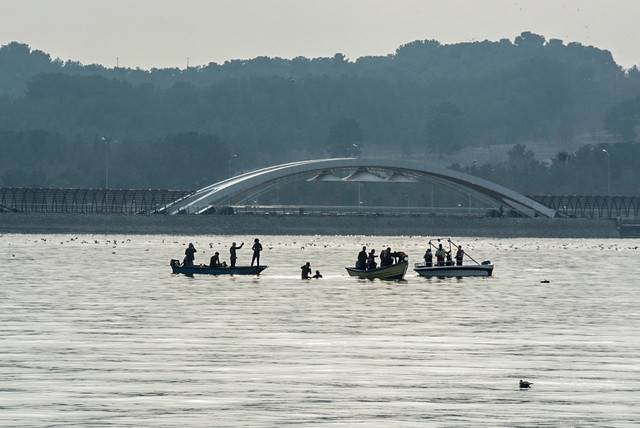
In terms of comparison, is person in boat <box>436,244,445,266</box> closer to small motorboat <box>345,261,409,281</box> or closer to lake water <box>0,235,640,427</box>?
small motorboat <box>345,261,409,281</box>

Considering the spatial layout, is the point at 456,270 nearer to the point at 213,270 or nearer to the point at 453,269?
the point at 453,269

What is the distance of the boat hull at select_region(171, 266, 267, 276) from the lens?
313 ft

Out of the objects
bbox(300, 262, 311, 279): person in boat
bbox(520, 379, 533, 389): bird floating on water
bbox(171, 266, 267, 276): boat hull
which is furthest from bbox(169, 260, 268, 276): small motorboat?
bbox(520, 379, 533, 389): bird floating on water

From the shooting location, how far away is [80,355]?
5088cm

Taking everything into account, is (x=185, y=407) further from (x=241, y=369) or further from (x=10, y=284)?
(x=10, y=284)

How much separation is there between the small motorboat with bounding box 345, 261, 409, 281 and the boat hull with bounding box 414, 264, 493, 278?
2.18m

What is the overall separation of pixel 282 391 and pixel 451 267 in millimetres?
54124

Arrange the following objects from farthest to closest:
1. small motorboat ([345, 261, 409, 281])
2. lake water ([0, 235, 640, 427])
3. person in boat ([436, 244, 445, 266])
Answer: person in boat ([436, 244, 445, 266]) < small motorboat ([345, 261, 409, 281]) < lake water ([0, 235, 640, 427])

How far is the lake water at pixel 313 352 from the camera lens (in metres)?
40.8

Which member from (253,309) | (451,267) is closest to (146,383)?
(253,309)

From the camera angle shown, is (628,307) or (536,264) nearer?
(628,307)

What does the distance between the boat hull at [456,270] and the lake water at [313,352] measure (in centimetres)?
315

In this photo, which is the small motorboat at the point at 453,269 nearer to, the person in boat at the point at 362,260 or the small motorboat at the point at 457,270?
the small motorboat at the point at 457,270

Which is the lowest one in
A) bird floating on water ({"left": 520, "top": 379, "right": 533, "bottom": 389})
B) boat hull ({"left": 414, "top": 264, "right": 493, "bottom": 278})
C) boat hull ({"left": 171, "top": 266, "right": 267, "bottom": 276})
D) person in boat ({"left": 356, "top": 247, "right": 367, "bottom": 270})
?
bird floating on water ({"left": 520, "top": 379, "right": 533, "bottom": 389})
